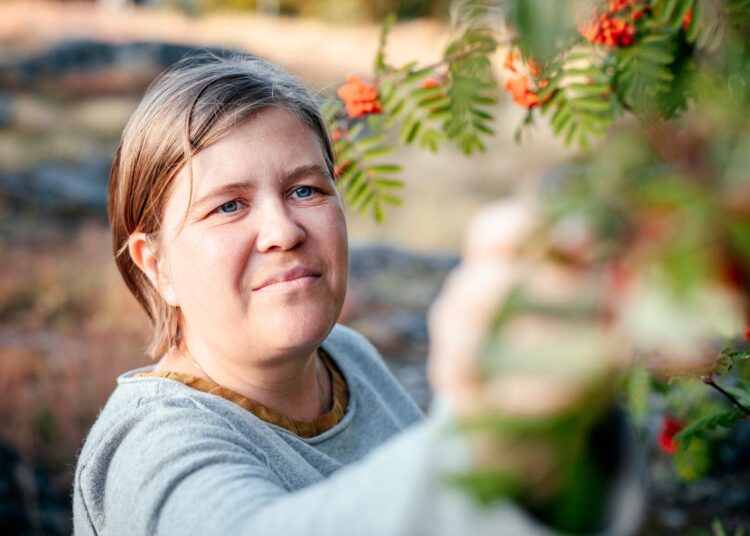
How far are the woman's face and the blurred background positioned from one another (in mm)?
504

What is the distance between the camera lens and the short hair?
1426 millimetres

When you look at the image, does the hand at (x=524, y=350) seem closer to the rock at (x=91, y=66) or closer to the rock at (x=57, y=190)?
the rock at (x=57, y=190)

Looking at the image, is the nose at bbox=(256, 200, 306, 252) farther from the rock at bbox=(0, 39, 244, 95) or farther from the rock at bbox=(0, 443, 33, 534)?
the rock at bbox=(0, 39, 244, 95)

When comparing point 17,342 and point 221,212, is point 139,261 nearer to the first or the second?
point 221,212

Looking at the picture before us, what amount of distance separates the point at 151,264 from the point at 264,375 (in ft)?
1.16

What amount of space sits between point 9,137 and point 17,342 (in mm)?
2144

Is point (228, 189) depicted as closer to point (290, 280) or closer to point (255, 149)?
point (255, 149)

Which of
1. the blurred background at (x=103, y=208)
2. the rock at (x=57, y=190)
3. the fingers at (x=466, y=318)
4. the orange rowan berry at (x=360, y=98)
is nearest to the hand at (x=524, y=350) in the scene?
the fingers at (x=466, y=318)

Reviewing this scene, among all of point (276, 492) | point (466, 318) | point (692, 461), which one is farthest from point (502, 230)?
point (692, 461)

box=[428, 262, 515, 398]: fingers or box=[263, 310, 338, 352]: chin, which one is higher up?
box=[428, 262, 515, 398]: fingers

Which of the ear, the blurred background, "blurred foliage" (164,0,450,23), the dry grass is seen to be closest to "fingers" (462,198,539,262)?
the ear

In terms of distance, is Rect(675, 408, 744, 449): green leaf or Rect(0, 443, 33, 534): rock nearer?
Rect(675, 408, 744, 449): green leaf

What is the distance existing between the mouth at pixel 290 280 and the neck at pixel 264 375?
140 mm

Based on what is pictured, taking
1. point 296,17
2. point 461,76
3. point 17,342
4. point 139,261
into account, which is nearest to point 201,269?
point 139,261
